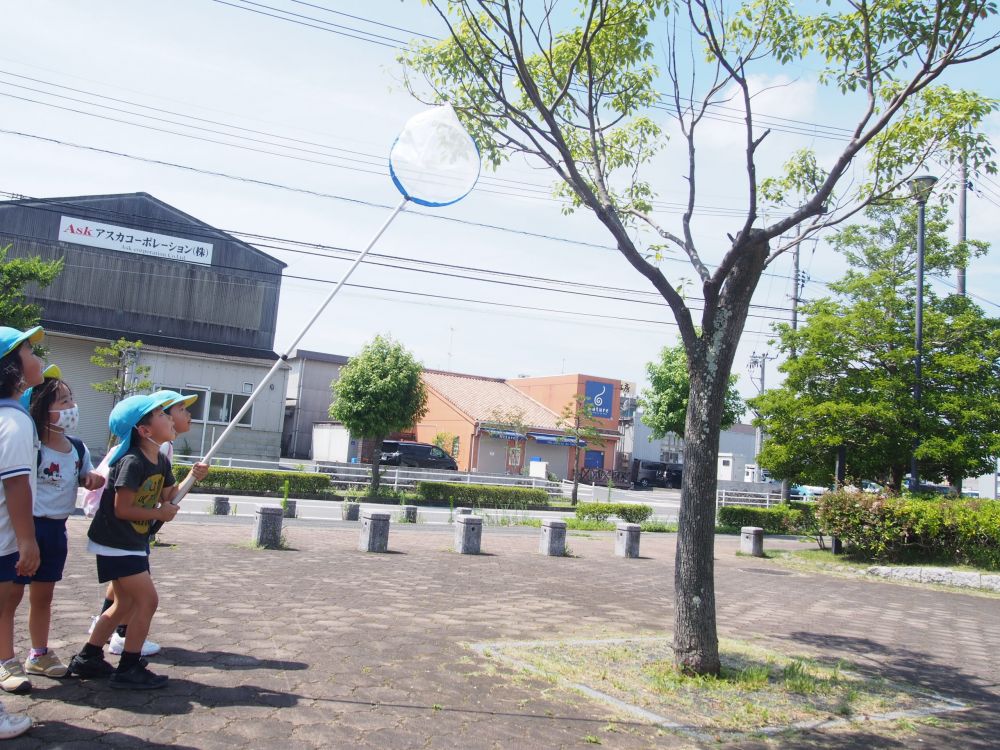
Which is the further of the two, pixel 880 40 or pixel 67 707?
pixel 880 40

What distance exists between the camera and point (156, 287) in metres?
32.7

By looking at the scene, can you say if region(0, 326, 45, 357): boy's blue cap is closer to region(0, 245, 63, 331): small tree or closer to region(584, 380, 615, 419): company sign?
region(0, 245, 63, 331): small tree

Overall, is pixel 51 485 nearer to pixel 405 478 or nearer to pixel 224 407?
pixel 405 478

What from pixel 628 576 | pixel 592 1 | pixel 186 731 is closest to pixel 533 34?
pixel 592 1

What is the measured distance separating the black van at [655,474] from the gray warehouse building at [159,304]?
25.4 metres

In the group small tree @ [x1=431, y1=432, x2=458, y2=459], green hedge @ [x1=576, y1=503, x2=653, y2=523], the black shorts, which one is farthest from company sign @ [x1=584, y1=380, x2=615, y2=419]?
the black shorts

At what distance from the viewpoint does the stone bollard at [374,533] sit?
12586 mm

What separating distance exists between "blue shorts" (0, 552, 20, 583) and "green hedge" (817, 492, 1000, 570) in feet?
47.8

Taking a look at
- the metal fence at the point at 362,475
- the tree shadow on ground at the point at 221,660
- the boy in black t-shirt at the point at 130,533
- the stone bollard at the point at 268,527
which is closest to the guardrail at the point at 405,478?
the metal fence at the point at 362,475

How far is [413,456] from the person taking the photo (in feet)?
118

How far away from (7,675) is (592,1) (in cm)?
668

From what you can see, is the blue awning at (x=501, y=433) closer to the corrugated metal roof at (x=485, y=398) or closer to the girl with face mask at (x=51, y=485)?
the corrugated metal roof at (x=485, y=398)

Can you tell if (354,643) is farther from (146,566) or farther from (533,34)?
(533,34)

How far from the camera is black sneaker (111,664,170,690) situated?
453 centimetres
